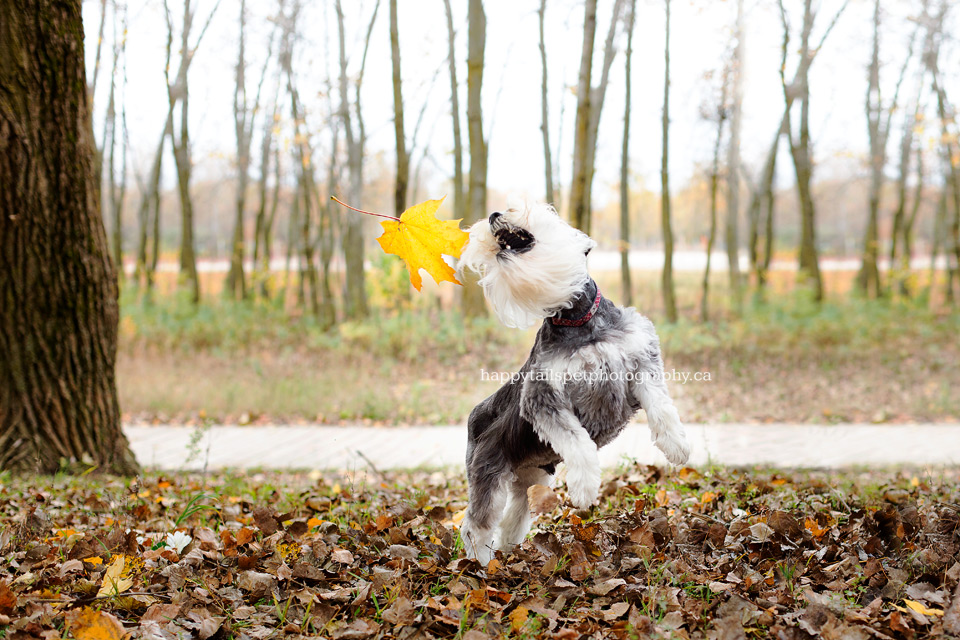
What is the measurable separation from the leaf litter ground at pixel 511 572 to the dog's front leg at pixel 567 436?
39 centimetres

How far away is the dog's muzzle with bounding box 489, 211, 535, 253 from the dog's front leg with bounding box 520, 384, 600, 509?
56 centimetres

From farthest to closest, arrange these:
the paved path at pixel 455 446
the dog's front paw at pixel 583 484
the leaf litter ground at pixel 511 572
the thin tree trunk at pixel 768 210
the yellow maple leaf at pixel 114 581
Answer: the thin tree trunk at pixel 768 210
the paved path at pixel 455 446
the yellow maple leaf at pixel 114 581
the leaf litter ground at pixel 511 572
the dog's front paw at pixel 583 484

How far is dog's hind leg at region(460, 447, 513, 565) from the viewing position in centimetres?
290

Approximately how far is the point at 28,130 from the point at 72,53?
730mm

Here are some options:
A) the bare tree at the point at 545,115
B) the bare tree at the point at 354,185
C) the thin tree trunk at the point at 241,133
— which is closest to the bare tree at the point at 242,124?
the thin tree trunk at the point at 241,133

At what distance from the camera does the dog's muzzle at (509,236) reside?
2.49 m

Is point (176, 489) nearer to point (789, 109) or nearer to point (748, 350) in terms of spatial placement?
point (748, 350)

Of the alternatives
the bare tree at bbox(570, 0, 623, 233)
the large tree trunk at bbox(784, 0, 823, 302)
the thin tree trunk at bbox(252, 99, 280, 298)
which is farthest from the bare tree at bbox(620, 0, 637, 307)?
A: the thin tree trunk at bbox(252, 99, 280, 298)

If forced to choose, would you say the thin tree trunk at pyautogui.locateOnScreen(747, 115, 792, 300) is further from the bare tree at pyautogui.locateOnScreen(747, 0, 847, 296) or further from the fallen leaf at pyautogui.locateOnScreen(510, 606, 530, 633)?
the fallen leaf at pyautogui.locateOnScreen(510, 606, 530, 633)

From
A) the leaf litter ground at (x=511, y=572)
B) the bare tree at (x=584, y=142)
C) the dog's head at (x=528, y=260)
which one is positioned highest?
the bare tree at (x=584, y=142)

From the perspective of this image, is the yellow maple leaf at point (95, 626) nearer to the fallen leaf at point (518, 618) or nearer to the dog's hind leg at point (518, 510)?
the fallen leaf at point (518, 618)

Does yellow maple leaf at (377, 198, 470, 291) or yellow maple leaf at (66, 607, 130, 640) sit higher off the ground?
yellow maple leaf at (377, 198, 470, 291)

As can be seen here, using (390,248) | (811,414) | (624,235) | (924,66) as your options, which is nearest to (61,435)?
(390,248)

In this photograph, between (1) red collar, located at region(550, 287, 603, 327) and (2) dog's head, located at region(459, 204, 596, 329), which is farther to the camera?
(1) red collar, located at region(550, 287, 603, 327)
